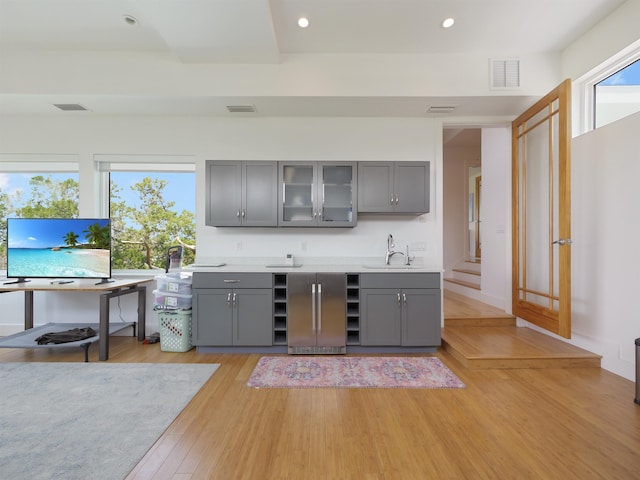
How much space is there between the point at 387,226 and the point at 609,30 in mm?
2674

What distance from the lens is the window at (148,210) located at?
397 centimetres

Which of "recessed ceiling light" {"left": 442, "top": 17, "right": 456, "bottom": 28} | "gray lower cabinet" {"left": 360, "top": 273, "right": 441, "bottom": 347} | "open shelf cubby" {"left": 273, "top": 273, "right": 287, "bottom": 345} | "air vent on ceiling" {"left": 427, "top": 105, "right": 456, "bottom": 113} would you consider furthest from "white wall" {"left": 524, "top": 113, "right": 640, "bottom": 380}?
"open shelf cubby" {"left": 273, "top": 273, "right": 287, "bottom": 345}

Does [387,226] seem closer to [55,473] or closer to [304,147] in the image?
[304,147]

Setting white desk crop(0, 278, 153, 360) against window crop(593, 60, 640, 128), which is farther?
white desk crop(0, 278, 153, 360)

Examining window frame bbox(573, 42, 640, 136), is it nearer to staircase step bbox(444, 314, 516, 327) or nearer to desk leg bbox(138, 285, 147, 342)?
staircase step bbox(444, 314, 516, 327)

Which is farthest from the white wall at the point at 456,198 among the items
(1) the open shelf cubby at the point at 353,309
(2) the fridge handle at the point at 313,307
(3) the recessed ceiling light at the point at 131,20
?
(3) the recessed ceiling light at the point at 131,20

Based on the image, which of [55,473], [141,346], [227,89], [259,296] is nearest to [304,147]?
[227,89]

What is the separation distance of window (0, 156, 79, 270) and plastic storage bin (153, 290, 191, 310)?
1.78 meters

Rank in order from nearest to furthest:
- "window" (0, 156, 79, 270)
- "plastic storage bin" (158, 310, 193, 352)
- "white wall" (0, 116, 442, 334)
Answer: "plastic storage bin" (158, 310, 193, 352) → "white wall" (0, 116, 442, 334) → "window" (0, 156, 79, 270)

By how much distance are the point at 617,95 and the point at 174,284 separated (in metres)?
4.75

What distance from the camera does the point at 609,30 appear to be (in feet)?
9.14

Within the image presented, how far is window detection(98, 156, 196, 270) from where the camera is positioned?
3973 mm

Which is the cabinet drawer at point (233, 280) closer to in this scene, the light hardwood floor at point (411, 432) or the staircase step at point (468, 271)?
the light hardwood floor at point (411, 432)

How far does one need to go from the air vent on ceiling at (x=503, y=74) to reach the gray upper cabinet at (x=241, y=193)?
2.49 metres
